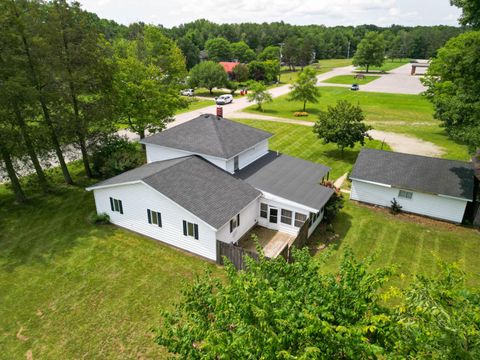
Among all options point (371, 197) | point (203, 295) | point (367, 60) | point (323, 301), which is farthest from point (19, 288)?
point (367, 60)

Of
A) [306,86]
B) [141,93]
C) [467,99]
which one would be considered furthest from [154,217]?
[306,86]

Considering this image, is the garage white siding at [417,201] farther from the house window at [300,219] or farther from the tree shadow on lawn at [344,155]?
the tree shadow on lawn at [344,155]

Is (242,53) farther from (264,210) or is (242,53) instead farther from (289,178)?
(264,210)

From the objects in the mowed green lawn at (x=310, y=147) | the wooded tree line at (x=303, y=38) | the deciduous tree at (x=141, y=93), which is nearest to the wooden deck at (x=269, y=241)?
the mowed green lawn at (x=310, y=147)

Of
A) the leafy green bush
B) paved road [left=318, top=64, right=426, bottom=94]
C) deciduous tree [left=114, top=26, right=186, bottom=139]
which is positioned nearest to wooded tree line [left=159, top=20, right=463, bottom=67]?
paved road [left=318, top=64, right=426, bottom=94]

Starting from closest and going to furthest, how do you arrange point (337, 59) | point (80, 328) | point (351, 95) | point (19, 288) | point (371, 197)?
point (80, 328) → point (19, 288) → point (371, 197) → point (351, 95) → point (337, 59)

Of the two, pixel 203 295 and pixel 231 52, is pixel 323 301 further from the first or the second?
pixel 231 52

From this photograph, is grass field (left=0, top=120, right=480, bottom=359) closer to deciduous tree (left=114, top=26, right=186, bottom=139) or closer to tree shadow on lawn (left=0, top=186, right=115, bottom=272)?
Result: tree shadow on lawn (left=0, top=186, right=115, bottom=272)
